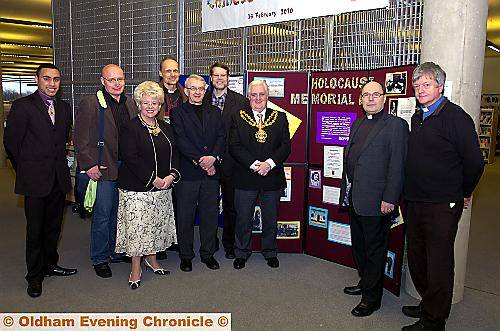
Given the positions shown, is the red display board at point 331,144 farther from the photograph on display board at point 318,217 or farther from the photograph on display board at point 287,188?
the photograph on display board at point 287,188

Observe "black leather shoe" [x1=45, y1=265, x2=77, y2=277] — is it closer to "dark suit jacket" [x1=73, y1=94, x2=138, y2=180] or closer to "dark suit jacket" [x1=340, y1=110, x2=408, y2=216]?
"dark suit jacket" [x1=73, y1=94, x2=138, y2=180]

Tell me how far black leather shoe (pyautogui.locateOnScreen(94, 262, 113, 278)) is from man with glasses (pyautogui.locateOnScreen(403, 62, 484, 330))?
2493 millimetres

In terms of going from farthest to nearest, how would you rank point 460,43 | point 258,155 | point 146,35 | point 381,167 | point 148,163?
1. point 146,35
2. point 258,155
3. point 148,163
4. point 460,43
5. point 381,167

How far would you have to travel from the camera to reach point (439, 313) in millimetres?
2789

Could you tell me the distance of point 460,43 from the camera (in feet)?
10.4

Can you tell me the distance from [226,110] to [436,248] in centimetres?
222

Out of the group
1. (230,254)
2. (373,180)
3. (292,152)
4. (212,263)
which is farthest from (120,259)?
(373,180)

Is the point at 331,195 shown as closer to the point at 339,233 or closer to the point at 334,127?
the point at 339,233

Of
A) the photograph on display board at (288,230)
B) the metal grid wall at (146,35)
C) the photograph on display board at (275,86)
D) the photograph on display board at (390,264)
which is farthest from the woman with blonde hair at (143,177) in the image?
the metal grid wall at (146,35)

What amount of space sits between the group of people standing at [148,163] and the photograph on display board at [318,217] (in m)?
0.49

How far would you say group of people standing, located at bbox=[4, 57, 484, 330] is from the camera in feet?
8.93

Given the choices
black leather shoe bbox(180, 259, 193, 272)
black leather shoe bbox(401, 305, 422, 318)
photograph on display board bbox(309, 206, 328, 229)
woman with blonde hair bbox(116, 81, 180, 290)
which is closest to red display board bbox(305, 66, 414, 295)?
photograph on display board bbox(309, 206, 328, 229)

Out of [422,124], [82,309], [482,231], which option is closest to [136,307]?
[82,309]

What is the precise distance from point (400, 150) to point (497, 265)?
2.23 meters
